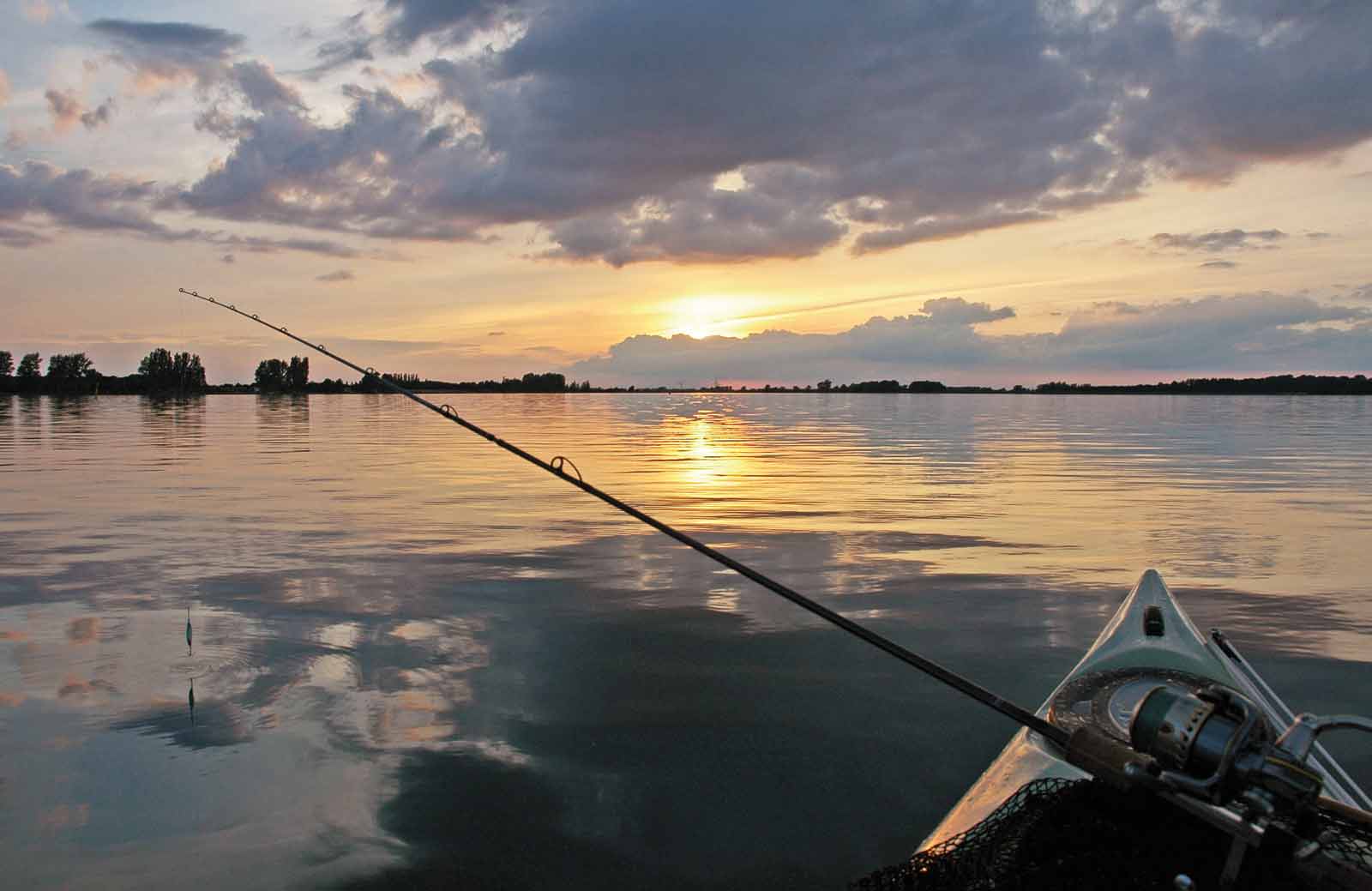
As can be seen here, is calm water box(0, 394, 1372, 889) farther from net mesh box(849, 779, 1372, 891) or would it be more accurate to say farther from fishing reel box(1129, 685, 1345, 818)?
fishing reel box(1129, 685, 1345, 818)

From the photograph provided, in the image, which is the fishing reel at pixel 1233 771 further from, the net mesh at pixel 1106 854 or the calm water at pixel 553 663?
the calm water at pixel 553 663

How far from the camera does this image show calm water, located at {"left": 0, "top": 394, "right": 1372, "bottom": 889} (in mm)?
4852

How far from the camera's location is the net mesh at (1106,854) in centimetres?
315

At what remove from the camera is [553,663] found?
7.76 meters

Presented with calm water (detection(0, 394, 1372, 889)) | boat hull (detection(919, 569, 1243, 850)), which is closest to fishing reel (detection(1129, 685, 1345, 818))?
boat hull (detection(919, 569, 1243, 850))

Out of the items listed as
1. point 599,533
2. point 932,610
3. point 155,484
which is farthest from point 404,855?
point 155,484

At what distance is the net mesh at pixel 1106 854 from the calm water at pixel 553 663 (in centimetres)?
113

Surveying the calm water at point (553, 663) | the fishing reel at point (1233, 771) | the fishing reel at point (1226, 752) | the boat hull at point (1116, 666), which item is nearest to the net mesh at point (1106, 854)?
the fishing reel at point (1233, 771)

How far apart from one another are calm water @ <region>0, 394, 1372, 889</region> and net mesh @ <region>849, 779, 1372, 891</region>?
1127 mm

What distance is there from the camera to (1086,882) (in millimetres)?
3227

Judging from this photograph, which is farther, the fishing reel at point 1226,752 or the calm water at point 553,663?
the calm water at point 553,663

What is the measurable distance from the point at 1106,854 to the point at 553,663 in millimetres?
5073

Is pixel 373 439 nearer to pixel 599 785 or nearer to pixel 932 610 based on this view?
pixel 932 610

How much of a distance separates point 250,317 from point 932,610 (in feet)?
26.0
